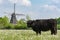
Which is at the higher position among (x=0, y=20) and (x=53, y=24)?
(x=53, y=24)

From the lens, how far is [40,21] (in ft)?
69.1

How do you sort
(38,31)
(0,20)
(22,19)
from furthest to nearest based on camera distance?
(22,19) < (0,20) < (38,31)

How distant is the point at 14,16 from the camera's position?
74188 mm

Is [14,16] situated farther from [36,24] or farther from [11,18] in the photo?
[36,24]

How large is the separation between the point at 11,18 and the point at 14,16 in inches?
69.5

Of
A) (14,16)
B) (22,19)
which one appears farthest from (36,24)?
(22,19)

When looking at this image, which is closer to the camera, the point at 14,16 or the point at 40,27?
the point at 40,27

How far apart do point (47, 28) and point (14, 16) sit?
53645 mm

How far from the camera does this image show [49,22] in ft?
68.4

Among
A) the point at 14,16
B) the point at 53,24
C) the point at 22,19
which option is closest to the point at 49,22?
the point at 53,24

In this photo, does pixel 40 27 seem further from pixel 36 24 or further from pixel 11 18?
pixel 11 18

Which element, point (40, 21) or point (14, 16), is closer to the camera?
point (40, 21)

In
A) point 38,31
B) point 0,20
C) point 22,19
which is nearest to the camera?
point 38,31

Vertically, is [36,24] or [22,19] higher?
[36,24]
